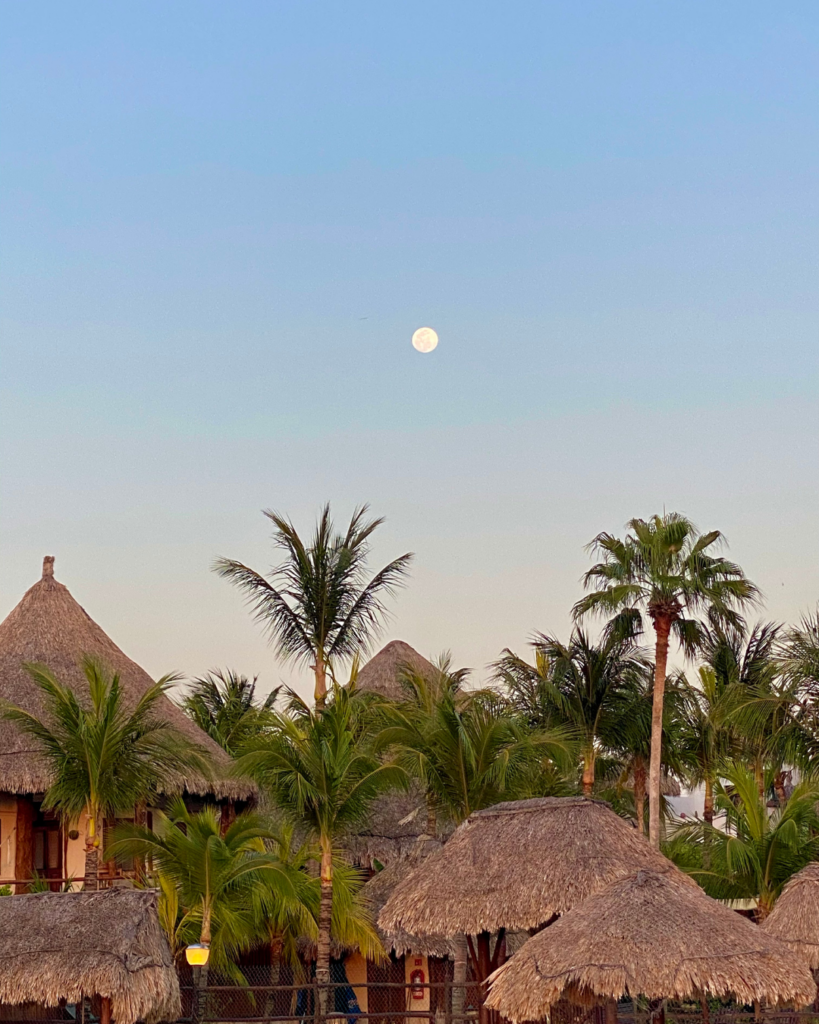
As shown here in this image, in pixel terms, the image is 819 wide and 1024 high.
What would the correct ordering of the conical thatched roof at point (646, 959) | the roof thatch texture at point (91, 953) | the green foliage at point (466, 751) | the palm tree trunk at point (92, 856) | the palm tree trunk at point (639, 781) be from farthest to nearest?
the palm tree trunk at point (639, 781) < the green foliage at point (466, 751) < the palm tree trunk at point (92, 856) < the roof thatch texture at point (91, 953) < the conical thatched roof at point (646, 959)

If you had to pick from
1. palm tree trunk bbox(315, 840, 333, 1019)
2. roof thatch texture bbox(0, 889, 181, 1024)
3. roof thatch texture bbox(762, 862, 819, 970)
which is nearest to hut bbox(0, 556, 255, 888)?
roof thatch texture bbox(0, 889, 181, 1024)

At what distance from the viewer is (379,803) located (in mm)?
26375

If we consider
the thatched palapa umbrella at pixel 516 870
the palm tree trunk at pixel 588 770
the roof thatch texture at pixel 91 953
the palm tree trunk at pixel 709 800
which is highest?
the palm tree trunk at pixel 588 770

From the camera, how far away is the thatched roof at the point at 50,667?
22.4m

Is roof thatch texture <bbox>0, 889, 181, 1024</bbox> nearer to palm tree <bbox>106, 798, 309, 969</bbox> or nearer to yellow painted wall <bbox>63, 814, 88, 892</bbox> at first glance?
palm tree <bbox>106, 798, 309, 969</bbox>

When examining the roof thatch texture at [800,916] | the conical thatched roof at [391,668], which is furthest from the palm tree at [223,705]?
the roof thatch texture at [800,916]

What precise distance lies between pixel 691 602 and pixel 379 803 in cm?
720

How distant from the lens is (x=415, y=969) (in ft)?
80.8

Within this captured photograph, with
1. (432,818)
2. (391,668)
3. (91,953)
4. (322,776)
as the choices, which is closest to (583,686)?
(391,668)

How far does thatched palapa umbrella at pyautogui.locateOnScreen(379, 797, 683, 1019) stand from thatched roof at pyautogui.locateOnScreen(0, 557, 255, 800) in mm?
7321

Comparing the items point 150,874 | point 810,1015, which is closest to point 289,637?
point 150,874

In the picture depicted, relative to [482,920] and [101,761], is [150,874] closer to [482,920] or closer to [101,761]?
[101,761]

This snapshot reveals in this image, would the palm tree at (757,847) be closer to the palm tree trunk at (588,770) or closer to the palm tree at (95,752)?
the palm tree trunk at (588,770)

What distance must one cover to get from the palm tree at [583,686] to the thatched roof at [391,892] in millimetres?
5330
